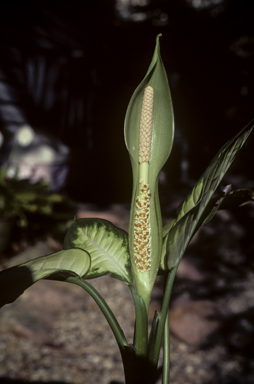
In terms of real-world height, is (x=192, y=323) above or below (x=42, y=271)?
below

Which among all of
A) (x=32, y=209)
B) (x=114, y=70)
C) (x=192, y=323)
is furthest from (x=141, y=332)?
(x=114, y=70)

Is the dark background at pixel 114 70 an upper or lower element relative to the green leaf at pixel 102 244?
upper

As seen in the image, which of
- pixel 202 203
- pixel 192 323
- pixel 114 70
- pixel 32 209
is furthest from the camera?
pixel 114 70

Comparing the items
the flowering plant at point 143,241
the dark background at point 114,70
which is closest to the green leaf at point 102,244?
the flowering plant at point 143,241

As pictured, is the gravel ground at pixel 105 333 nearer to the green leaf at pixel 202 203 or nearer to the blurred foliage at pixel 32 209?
the blurred foliage at pixel 32 209

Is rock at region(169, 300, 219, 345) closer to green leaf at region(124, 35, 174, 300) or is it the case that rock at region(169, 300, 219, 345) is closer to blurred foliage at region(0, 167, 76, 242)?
blurred foliage at region(0, 167, 76, 242)

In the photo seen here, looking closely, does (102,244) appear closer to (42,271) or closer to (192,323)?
(42,271)

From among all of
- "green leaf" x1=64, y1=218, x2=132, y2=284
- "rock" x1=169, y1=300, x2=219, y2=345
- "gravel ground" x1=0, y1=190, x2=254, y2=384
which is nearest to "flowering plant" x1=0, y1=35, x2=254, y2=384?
"green leaf" x1=64, y1=218, x2=132, y2=284
